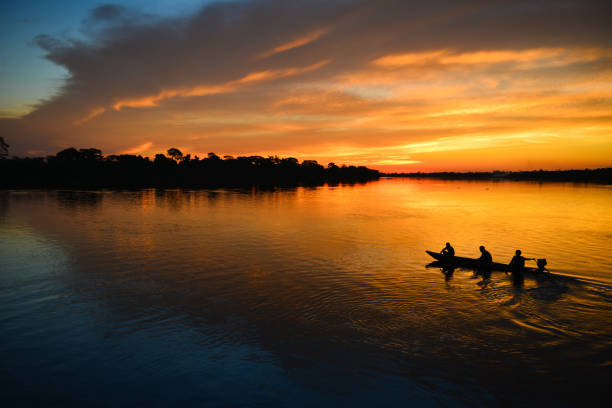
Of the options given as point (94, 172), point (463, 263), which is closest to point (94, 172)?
point (94, 172)

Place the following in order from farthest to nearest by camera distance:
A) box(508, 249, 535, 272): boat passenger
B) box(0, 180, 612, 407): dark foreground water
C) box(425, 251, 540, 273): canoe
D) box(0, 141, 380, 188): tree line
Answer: box(0, 141, 380, 188): tree line → box(425, 251, 540, 273): canoe → box(508, 249, 535, 272): boat passenger → box(0, 180, 612, 407): dark foreground water

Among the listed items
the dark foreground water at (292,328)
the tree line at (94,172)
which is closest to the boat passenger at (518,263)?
the dark foreground water at (292,328)

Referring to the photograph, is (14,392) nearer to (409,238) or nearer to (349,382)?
(349,382)

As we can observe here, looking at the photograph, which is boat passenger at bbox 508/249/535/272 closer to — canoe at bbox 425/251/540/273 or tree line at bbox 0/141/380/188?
canoe at bbox 425/251/540/273

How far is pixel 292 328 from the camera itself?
51.9 ft

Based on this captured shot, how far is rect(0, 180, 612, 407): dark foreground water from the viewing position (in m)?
11.6

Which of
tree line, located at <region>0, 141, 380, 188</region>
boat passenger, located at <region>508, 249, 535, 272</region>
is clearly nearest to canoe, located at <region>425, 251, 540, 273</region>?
boat passenger, located at <region>508, 249, 535, 272</region>

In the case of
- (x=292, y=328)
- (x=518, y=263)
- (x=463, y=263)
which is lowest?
(x=292, y=328)

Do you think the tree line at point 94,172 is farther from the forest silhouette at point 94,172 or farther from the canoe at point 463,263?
the canoe at point 463,263

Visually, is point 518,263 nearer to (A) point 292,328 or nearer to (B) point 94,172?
(A) point 292,328

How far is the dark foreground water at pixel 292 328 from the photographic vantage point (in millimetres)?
11562

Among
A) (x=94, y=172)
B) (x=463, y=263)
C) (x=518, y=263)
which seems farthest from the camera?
(x=94, y=172)

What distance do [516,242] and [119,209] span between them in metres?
61.0

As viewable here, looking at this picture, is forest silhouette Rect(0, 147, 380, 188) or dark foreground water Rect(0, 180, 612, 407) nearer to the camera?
dark foreground water Rect(0, 180, 612, 407)
